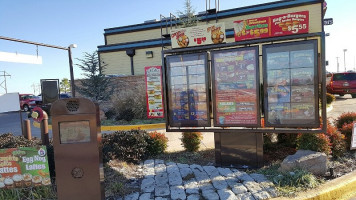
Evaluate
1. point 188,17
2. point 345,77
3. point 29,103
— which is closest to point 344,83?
point 345,77

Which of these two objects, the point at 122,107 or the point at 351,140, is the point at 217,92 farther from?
the point at 122,107

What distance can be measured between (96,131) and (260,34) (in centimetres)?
365

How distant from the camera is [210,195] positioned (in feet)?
12.8

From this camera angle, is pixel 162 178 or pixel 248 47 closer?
pixel 162 178

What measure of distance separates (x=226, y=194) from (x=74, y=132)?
2.42 meters

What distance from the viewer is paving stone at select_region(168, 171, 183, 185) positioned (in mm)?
4418

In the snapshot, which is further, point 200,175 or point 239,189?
point 200,175

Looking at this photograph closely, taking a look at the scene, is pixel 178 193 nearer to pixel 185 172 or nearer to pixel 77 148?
pixel 185 172

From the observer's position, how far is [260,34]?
5078 mm

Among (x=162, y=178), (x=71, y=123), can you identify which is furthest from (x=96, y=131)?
(x=162, y=178)

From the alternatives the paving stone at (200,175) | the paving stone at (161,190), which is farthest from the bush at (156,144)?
the paving stone at (161,190)

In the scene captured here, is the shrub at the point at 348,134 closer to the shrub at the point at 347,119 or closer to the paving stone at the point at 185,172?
the shrub at the point at 347,119

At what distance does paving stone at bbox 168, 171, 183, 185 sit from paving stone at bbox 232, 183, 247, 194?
922mm

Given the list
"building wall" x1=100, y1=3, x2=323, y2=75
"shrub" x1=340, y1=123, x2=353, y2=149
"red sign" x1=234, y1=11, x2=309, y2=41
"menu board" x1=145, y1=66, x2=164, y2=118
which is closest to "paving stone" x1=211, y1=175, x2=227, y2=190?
"red sign" x1=234, y1=11, x2=309, y2=41
